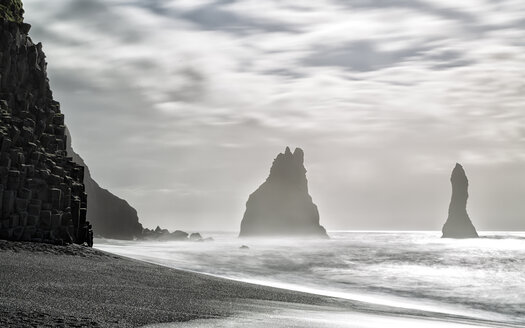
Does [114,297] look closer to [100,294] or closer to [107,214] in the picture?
[100,294]

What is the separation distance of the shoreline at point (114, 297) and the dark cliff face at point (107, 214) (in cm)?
9618

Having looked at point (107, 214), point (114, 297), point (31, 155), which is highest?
point (31, 155)

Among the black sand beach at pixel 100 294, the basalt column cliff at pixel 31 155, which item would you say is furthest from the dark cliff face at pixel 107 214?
the black sand beach at pixel 100 294

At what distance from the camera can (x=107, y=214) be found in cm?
11919

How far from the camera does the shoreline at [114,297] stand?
10.6 m

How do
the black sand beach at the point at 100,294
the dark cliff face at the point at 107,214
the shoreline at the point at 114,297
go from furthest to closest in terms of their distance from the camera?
the dark cliff face at the point at 107,214 → the shoreline at the point at 114,297 → the black sand beach at the point at 100,294

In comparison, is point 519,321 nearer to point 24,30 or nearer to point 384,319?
point 384,319

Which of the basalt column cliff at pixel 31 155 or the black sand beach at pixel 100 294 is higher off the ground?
the basalt column cliff at pixel 31 155

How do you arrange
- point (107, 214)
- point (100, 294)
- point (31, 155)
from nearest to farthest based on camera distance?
point (100, 294), point (31, 155), point (107, 214)

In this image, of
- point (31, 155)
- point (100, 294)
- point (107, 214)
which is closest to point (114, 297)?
point (100, 294)

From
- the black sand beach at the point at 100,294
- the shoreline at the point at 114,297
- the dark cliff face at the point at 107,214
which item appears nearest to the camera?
the black sand beach at the point at 100,294

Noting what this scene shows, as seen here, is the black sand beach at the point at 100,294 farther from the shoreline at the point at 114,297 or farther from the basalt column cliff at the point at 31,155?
the basalt column cliff at the point at 31,155

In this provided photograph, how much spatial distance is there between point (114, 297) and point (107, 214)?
110521 millimetres

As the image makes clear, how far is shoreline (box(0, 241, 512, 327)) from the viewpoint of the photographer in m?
10.6
